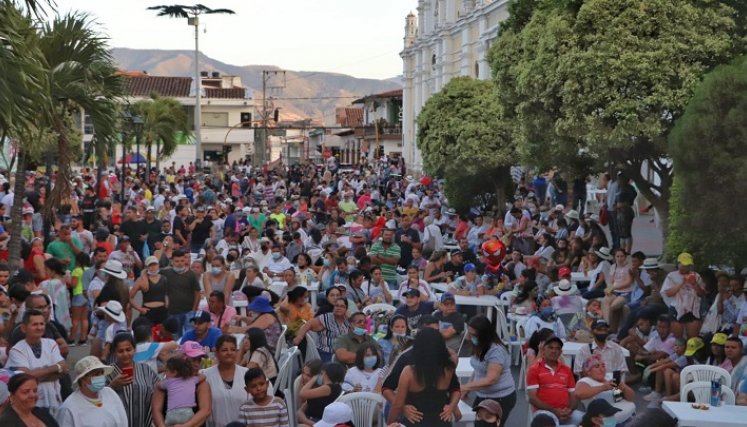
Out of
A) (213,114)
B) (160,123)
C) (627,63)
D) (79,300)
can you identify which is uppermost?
(213,114)

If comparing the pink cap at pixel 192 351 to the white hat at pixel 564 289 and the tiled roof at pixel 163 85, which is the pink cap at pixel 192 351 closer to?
the white hat at pixel 564 289

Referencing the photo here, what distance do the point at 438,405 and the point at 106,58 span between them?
9.41 metres

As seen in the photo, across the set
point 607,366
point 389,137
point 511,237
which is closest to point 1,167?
point 511,237

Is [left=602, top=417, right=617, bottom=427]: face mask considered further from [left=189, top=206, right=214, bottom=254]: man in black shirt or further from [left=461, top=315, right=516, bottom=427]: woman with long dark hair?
[left=189, top=206, right=214, bottom=254]: man in black shirt

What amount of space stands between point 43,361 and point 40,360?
25mm

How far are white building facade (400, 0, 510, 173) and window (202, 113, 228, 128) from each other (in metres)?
32.9

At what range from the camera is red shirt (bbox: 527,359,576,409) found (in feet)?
32.2

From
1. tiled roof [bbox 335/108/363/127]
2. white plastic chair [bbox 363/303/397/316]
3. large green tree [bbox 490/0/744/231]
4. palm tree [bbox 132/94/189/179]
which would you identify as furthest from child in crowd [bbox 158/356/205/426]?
tiled roof [bbox 335/108/363/127]

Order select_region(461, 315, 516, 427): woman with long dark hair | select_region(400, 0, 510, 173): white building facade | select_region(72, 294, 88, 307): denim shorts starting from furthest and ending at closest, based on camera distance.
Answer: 1. select_region(400, 0, 510, 173): white building facade
2. select_region(72, 294, 88, 307): denim shorts
3. select_region(461, 315, 516, 427): woman with long dark hair

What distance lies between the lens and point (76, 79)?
15.5 metres

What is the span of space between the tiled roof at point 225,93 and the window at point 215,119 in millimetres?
2190

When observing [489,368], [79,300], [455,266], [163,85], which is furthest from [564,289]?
[163,85]

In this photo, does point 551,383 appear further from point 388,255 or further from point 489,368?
point 388,255

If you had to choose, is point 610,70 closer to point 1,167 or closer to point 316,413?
point 316,413
